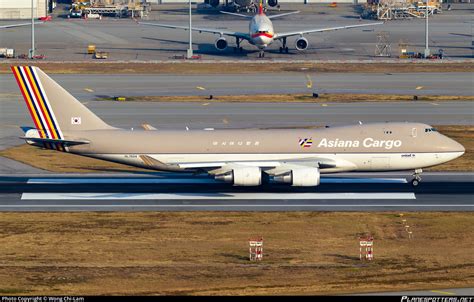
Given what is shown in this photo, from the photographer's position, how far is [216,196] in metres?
59.6

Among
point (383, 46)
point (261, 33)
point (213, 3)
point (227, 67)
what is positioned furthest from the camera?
point (213, 3)

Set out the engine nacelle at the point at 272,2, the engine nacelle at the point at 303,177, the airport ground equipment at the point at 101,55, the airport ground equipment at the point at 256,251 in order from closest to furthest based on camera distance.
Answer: the airport ground equipment at the point at 256,251 < the engine nacelle at the point at 303,177 < the airport ground equipment at the point at 101,55 < the engine nacelle at the point at 272,2

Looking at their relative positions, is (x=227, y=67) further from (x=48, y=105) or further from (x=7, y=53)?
(x=48, y=105)

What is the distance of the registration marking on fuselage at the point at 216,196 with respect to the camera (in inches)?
2325

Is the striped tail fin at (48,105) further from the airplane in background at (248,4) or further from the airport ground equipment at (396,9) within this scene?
the airplane in background at (248,4)

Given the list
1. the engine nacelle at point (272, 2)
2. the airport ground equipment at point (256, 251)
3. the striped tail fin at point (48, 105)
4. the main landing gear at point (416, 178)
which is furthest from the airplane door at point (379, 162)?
the engine nacelle at point (272, 2)

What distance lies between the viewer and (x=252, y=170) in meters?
58.5

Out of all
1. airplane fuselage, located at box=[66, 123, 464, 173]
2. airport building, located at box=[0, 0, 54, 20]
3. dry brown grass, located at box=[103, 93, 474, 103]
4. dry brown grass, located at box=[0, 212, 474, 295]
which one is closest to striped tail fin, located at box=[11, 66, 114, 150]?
airplane fuselage, located at box=[66, 123, 464, 173]

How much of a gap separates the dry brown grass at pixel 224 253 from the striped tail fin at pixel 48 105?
7.10 meters

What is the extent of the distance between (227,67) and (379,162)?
2399 inches

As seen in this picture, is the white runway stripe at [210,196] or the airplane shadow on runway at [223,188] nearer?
the white runway stripe at [210,196]

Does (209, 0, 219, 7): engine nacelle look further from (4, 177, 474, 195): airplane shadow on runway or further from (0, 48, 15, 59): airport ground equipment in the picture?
(4, 177, 474, 195): airplane shadow on runway

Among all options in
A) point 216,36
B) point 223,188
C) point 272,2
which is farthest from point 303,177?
point 272,2

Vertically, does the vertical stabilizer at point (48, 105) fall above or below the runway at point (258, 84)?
above
